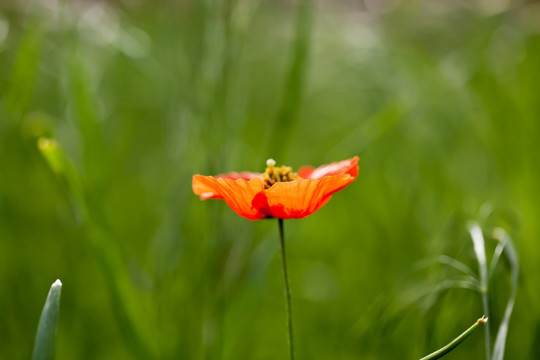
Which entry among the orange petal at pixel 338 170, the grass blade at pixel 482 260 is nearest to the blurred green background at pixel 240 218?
the grass blade at pixel 482 260

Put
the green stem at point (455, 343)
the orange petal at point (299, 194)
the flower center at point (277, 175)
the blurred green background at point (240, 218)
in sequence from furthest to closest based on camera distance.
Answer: the blurred green background at point (240, 218) → the flower center at point (277, 175) → the orange petal at point (299, 194) → the green stem at point (455, 343)

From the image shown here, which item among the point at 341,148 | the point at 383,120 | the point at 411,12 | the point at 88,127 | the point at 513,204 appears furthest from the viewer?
the point at 411,12

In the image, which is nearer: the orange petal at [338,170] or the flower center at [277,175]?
the orange petal at [338,170]

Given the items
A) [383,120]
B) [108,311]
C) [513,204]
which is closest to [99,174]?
[108,311]

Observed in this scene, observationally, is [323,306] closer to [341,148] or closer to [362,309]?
[362,309]

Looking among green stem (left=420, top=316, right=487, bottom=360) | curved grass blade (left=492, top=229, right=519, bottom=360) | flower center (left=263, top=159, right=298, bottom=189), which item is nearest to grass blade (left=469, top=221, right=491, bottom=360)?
curved grass blade (left=492, top=229, right=519, bottom=360)

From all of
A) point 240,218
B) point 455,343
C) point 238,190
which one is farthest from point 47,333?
point 240,218

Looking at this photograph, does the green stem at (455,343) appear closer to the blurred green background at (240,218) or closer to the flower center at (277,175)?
the blurred green background at (240,218)
